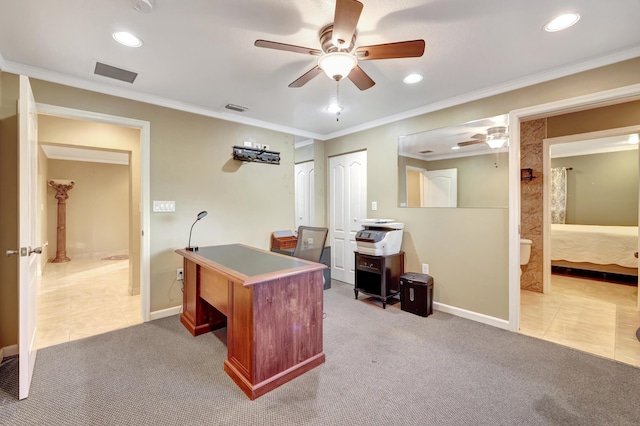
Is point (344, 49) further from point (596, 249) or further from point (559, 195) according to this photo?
point (559, 195)

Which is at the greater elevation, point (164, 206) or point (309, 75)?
point (309, 75)

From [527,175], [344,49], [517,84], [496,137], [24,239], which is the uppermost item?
[517,84]

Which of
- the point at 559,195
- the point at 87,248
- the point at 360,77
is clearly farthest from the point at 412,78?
the point at 87,248

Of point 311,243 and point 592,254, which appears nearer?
point 311,243

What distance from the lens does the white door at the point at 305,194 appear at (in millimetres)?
4742

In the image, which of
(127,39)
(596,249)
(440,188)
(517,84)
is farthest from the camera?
(596,249)

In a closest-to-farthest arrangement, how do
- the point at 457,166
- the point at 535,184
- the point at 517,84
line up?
the point at 517,84, the point at 457,166, the point at 535,184

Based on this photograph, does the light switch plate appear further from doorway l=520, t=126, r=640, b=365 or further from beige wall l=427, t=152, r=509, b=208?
doorway l=520, t=126, r=640, b=365

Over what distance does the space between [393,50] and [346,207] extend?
289cm

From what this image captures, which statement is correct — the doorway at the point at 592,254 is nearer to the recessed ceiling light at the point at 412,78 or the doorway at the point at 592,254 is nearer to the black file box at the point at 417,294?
the black file box at the point at 417,294

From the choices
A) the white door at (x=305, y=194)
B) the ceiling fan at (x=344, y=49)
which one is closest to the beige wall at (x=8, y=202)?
the ceiling fan at (x=344, y=49)

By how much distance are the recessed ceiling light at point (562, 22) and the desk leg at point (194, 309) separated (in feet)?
10.8

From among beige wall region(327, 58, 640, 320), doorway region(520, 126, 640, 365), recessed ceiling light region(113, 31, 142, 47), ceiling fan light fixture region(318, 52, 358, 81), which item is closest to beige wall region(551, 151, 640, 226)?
doorway region(520, 126, 640, 365)

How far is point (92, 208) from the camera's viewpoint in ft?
22.2
